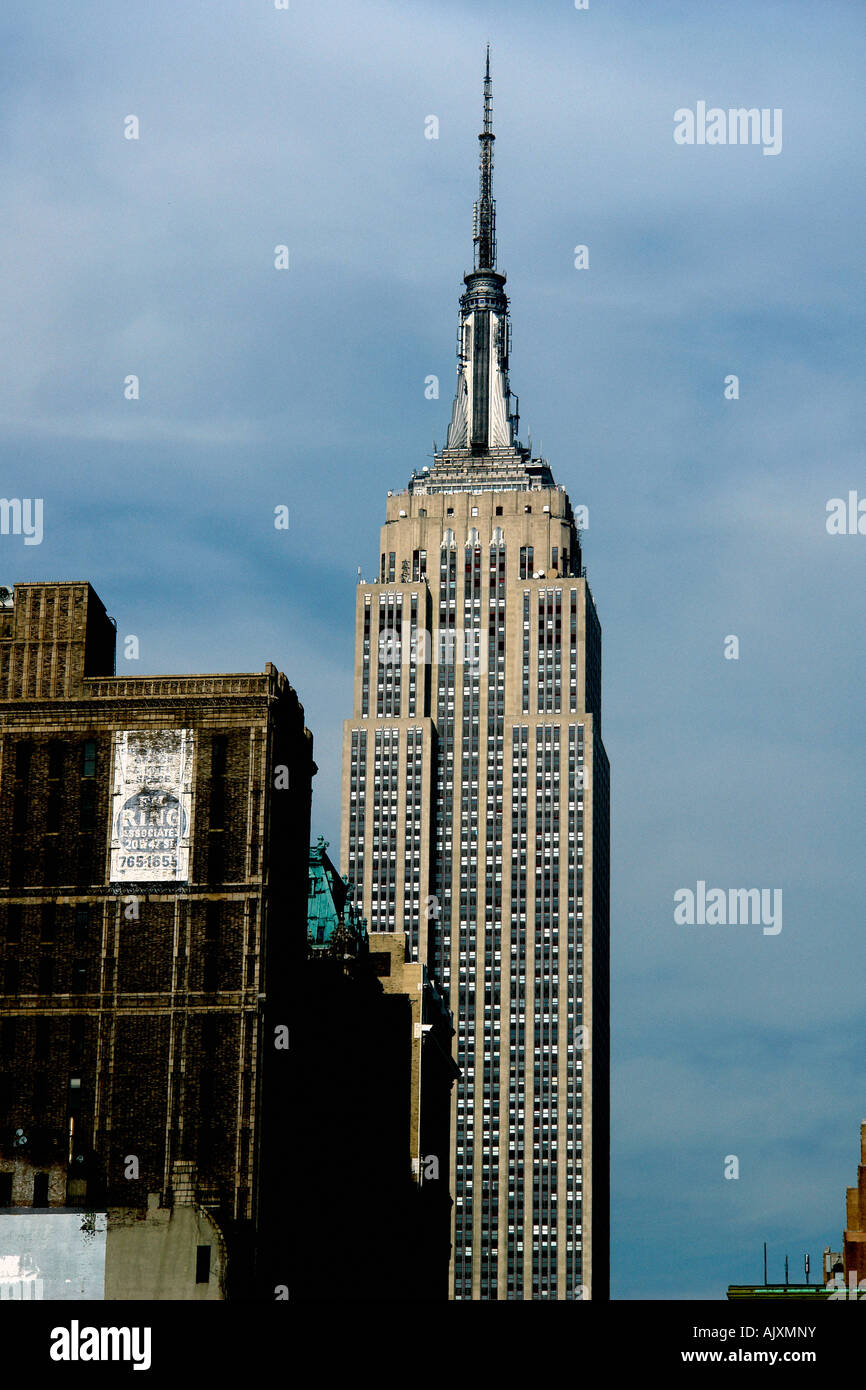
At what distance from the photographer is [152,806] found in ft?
472

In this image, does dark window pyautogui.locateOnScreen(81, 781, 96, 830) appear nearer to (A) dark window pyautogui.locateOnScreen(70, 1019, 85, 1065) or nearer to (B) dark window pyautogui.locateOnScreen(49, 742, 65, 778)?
(B) dark window pyautogui.locateOnScreen(49, 742, 65, 778)

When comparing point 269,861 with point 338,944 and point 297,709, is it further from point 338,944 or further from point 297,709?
point 338,944

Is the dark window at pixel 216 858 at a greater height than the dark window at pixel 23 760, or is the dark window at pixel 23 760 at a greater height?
the dark window at pixel 23 760

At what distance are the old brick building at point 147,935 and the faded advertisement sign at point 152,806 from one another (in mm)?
110

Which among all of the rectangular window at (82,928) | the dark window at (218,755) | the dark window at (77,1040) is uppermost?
the dark window at (218,755)

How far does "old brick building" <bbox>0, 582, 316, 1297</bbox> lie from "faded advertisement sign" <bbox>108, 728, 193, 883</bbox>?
110mm

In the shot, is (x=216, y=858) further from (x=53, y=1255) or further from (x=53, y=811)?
(x=53, y=1255)

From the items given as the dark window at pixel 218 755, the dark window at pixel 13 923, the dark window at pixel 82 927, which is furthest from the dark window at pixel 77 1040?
the dark window at pixel 218 755

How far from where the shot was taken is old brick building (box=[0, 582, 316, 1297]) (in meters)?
136

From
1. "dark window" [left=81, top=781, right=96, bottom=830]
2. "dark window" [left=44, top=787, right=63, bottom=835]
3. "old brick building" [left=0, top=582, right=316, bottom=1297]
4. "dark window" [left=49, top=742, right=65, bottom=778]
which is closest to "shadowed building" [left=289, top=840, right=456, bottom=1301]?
"old brick building" [left=0, top=582, right=316, bottom=1297]

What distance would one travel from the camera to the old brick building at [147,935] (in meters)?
136

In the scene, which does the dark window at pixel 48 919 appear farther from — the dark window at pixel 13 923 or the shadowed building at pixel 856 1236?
the shadowed building at pixel 856 1236
